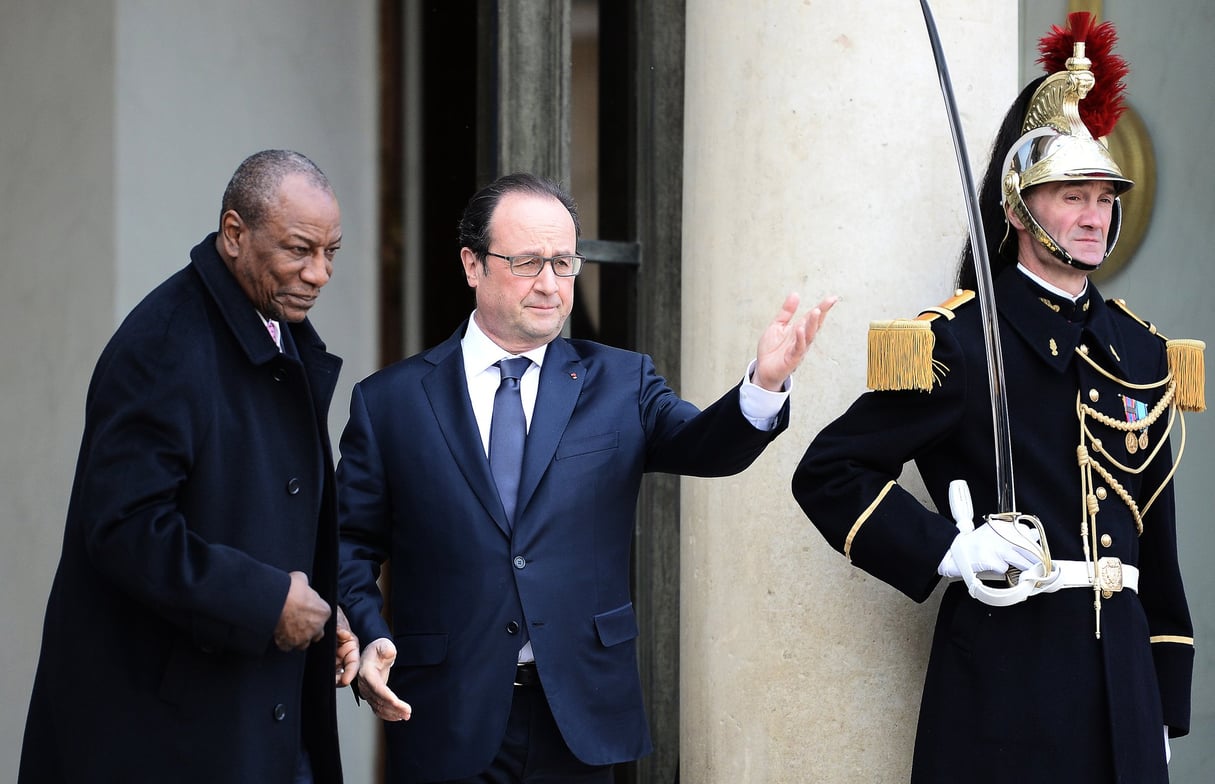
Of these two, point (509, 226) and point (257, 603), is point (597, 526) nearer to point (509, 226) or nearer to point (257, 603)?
point (509, 226)

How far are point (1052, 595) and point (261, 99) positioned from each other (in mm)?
3252

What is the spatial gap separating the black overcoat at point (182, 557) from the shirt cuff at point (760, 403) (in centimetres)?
83

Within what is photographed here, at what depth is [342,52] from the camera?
18.8 ft

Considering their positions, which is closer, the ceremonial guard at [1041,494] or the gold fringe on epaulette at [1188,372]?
the ceremonial guard at [1041,494]

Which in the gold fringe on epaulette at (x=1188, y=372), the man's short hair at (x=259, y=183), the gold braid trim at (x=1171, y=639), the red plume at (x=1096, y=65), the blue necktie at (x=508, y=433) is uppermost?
the red plume at (x=1096, y=65)

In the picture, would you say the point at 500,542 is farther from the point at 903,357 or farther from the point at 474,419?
the point at 903,357

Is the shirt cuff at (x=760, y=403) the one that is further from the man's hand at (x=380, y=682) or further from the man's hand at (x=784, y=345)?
the man's hand at (x=380, y=682)

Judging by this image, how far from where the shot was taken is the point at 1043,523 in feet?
10.9

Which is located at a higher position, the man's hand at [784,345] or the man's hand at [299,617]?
the man's hand at [784,345]

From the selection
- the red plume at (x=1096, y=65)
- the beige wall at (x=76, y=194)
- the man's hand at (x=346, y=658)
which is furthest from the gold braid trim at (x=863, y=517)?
the beige wall at (x=76, y=194)

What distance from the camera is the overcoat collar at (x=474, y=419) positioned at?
315 cm

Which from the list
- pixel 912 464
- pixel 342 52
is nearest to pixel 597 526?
pixel 912 464

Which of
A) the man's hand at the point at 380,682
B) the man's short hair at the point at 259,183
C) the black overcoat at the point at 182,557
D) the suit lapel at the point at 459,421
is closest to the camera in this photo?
the black overcoat at the point at 182,557

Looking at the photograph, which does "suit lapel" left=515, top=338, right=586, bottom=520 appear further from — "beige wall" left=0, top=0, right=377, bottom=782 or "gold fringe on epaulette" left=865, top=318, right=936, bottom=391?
"beige wall" left=0, top=0, right=377, bottom=782
